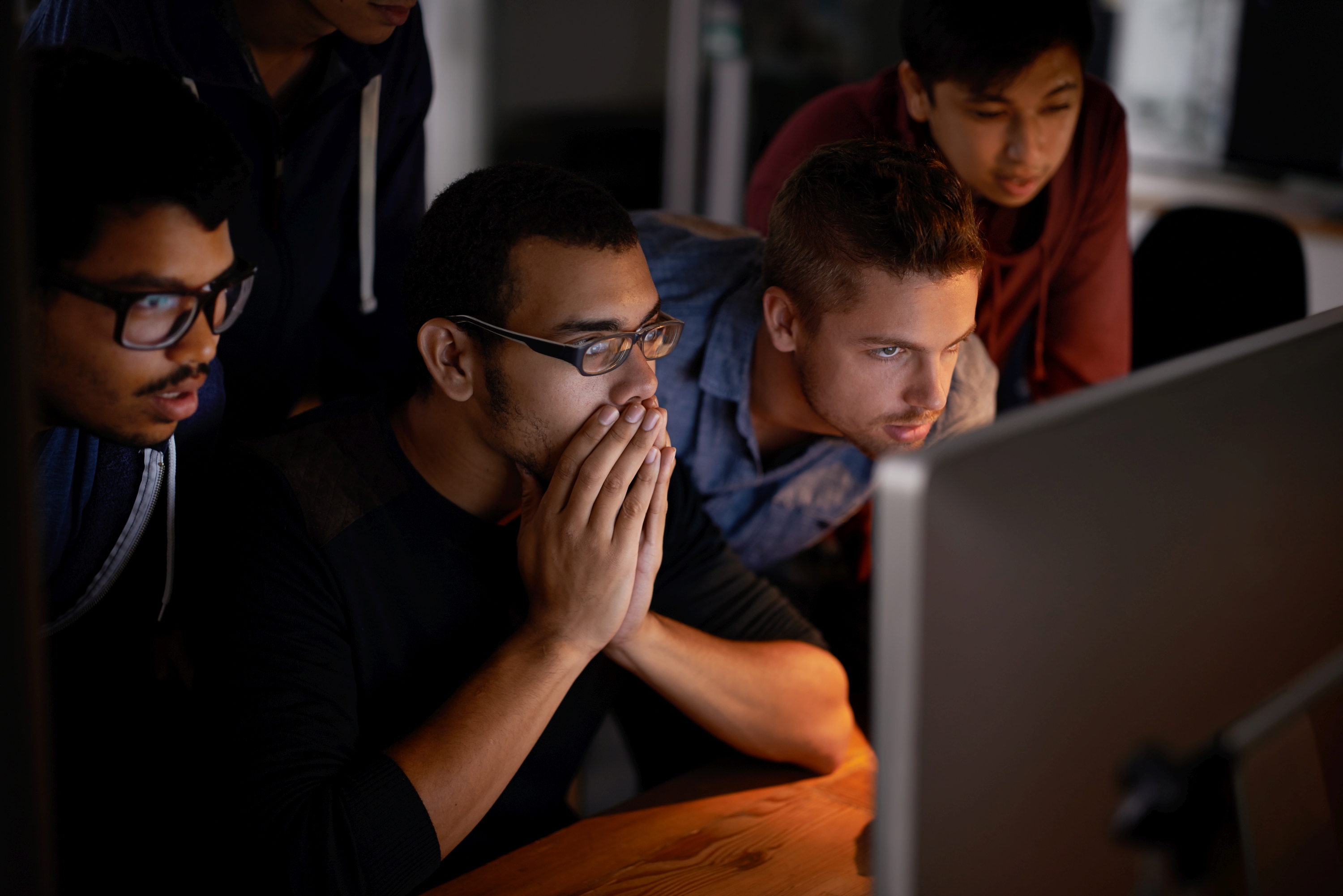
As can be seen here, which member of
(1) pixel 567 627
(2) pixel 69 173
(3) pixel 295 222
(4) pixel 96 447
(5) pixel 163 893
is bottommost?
(5) pixel 163 893

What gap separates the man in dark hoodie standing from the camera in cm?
→ 106

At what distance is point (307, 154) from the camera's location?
4.06 ft

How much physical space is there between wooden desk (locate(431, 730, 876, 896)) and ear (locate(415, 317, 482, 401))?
44cm

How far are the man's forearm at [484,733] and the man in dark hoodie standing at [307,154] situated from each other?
Result: 375 millimetres

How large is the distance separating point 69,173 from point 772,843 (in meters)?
0.81

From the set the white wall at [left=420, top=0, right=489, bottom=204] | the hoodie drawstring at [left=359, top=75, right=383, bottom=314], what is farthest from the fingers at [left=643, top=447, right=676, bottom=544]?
the white wall at [left=420, top=0, right=489, bottom=204]

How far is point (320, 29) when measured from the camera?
3.83 feet

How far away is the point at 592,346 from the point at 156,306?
364mm

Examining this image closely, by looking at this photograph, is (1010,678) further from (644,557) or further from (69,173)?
(69,173)

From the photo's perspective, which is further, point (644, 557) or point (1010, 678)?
point (644, 557)

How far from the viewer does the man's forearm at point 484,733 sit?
3.08 ft

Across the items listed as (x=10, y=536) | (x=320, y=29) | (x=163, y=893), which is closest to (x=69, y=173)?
(x=10, y=536)

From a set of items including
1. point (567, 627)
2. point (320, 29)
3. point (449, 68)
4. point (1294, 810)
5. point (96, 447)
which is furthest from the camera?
point (449, 68)

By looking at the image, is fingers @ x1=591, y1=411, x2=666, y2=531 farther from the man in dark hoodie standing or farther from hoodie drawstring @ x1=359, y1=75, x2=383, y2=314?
hoodie drawstring @ x1=359, y1=75, x2=383, y2=314
